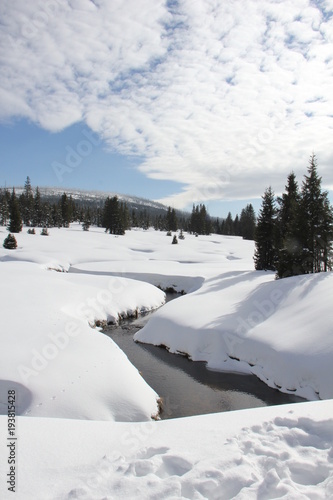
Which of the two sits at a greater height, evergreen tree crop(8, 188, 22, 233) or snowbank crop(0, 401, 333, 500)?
evergreen tree crop(8, 188, 22, 233)

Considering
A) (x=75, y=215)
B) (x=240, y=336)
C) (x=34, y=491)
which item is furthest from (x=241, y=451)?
(x=75, y=215)

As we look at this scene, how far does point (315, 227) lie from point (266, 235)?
23.8 ft

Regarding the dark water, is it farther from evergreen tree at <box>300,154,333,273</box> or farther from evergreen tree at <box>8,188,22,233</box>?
evergreen tree at <box>8,188,22,233</box>

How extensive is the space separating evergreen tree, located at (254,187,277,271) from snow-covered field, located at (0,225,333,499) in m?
7.52

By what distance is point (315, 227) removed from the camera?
25.1 meters

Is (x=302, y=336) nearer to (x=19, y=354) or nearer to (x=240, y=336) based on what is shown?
(x=240, y=336)

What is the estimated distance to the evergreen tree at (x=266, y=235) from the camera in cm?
3216

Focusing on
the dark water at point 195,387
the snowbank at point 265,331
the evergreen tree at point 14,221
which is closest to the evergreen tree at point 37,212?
the evergreen tree at point 14,221

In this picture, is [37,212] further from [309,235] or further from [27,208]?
[309,235]

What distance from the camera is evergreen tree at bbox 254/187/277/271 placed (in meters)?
32.2

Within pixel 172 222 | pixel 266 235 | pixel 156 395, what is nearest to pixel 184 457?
pixel 156 395

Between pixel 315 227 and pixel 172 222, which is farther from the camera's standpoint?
pixel 172 222

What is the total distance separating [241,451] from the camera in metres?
5.07

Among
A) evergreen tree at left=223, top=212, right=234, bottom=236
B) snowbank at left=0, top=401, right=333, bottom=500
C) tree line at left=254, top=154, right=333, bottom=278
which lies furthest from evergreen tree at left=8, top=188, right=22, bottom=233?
evergreen tree at left=223, top=212, right=234, bottom=236
